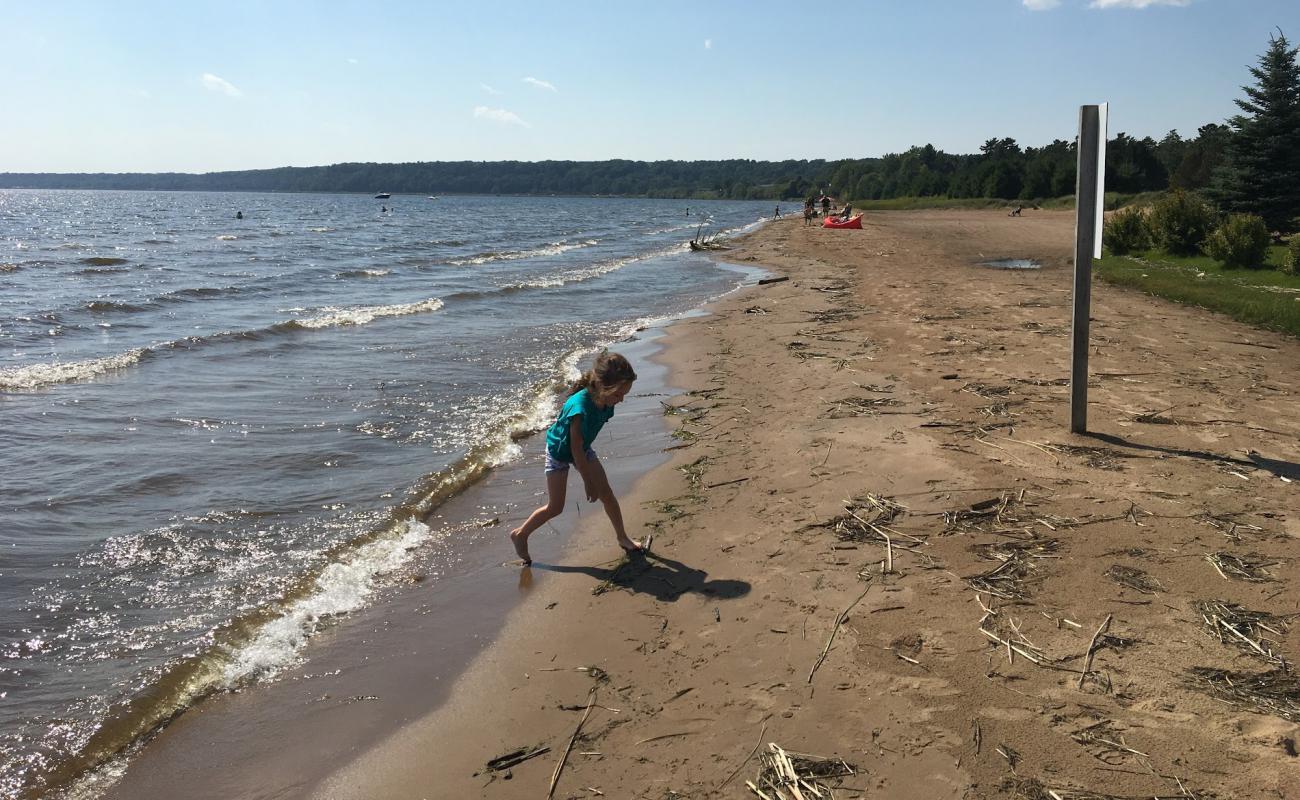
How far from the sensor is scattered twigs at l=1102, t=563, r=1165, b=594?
14.6 feet

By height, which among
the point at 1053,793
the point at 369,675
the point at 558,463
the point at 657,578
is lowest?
the point at 369,675

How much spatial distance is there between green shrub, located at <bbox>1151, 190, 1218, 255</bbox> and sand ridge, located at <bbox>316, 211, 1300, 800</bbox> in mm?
14113

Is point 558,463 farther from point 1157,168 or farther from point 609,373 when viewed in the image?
point 1157,168

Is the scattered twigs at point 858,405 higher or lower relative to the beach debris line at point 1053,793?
higher

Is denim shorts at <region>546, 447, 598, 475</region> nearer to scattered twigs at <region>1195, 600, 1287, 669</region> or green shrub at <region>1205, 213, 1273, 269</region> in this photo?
scattered twigs at <region>1195, 600, 1287, 669</region>

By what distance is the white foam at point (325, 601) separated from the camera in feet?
15.4

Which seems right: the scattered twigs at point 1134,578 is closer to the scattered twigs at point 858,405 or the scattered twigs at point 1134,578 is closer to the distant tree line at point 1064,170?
the scattered twigs at point 858,405

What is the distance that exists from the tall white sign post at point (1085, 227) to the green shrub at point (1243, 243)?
46.5ft

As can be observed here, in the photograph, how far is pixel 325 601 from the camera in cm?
540

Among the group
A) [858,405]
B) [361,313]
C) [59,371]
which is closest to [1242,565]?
[858,405]

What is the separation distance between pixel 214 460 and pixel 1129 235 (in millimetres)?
22867

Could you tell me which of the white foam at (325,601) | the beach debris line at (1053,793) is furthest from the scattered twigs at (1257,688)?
the white foam at (325,601)

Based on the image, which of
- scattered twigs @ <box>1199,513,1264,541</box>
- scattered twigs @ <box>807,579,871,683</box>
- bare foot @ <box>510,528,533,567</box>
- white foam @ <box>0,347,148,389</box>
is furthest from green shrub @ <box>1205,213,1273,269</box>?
white foam @ <box>0,347,148,389</box>

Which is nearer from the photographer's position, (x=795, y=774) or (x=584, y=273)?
(x=795, y=774)
